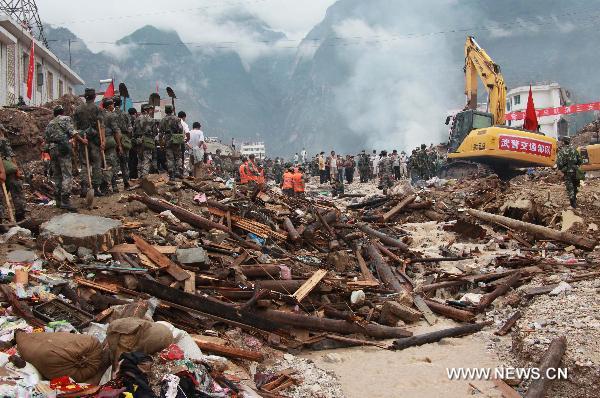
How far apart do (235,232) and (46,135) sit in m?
3.48

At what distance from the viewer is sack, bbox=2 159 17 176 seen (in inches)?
281

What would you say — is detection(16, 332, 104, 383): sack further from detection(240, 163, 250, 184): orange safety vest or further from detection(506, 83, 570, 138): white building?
detection(506, 83, 570, 138): white building

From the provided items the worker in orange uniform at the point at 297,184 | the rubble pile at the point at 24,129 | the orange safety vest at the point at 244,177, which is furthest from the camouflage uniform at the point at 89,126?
the rubble pile at the point at 24,129

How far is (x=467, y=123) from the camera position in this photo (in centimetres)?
1783

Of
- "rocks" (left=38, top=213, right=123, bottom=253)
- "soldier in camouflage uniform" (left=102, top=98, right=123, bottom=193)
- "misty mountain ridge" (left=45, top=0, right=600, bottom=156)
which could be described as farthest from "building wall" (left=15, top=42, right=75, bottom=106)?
"misty mountain ridge" (left=45, top=0, right=600, bottom=156)

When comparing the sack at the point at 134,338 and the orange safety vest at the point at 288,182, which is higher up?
the orange safety vest at the point at 288,182

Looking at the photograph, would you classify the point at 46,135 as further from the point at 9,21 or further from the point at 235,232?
the point at 9,21

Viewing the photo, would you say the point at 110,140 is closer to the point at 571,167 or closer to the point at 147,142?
the point at 147,142

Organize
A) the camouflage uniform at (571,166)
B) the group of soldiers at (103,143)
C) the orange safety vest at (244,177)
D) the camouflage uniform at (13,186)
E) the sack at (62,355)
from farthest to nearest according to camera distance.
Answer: the orange safety vest at (244,177), the camouflage uniform at (571,166), the group of soldiers at (103,143), the camouflage uniform at (13,186), the sack at (62,355)

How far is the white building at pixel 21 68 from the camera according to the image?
830 inches

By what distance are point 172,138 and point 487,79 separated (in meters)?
12.3

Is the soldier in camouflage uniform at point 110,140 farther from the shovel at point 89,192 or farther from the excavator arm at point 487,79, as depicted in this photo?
the excavator arm at point 487,79

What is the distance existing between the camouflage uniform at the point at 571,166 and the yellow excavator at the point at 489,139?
14.2 feet

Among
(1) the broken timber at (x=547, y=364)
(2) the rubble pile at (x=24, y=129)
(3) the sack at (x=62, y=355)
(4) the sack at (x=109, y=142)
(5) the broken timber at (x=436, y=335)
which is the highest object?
(2) the rubble pile at (x=24, y=129)
